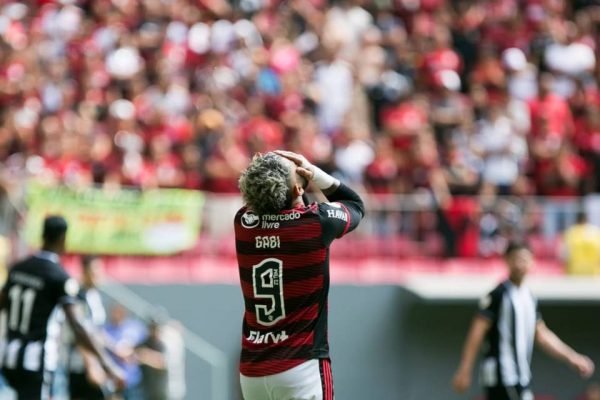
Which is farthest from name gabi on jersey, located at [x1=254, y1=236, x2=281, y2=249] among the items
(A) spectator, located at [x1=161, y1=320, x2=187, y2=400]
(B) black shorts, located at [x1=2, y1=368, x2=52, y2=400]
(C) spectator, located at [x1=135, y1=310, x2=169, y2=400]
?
(A) spectator, located at [x1=161, y1=320, x2=187, y2=400]

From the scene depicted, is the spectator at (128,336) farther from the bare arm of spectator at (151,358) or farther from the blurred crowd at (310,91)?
the blurred crowd at (310,91)

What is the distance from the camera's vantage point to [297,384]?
597 centimetres

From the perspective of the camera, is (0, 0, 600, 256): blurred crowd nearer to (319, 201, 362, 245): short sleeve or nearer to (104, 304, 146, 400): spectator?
(104, 304, 146, 400): spectator

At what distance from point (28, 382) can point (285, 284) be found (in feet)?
9.98

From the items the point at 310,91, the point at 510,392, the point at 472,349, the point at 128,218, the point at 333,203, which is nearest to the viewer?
the point at 333,203

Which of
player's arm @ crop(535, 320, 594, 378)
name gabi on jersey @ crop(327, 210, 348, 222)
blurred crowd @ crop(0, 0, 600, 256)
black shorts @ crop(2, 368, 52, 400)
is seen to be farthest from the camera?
blurred crowd @ crop(0, 0, 600, 256)

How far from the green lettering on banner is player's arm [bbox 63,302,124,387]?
701cm

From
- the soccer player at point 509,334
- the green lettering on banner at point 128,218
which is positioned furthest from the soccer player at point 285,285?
the green lettering on banner at point 128,218

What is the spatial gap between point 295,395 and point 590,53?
14356mm

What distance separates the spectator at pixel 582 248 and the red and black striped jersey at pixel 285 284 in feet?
31.8

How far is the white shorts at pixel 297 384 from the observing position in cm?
597

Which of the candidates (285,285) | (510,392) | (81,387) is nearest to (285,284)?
(285,285)

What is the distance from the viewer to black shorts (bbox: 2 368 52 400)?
8.21m

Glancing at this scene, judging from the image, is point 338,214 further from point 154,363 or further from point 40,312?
point 154,363
